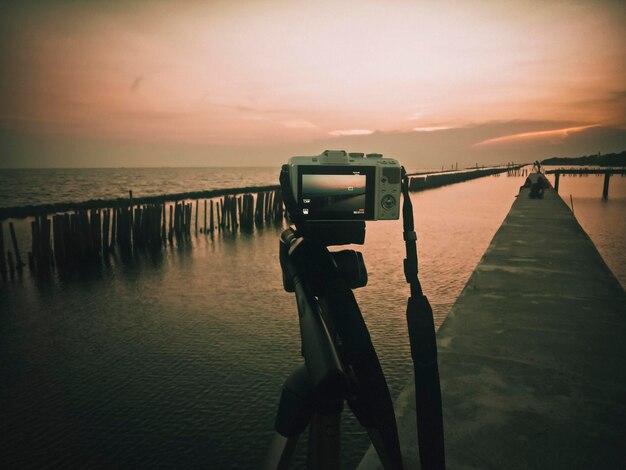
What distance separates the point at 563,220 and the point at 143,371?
1245 centimetres

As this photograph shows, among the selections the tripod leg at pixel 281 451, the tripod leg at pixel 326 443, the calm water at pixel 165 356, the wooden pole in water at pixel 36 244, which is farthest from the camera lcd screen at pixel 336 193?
the wooden pole in water at pixel 36 244

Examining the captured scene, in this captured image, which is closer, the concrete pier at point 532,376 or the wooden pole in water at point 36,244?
the concrete pier at point 532,376

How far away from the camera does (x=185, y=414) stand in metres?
3.79

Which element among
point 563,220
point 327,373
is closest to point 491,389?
point 327,373

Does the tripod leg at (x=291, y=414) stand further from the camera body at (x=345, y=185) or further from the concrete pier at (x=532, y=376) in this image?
the concrete pier at (x=532, y=376)

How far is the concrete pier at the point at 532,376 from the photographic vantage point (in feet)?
7.47

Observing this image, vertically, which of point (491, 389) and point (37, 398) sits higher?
point (491, 389)

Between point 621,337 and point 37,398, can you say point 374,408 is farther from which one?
point 37,398

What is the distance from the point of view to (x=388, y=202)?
5.71ft

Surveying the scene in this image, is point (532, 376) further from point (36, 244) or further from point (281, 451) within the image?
point (36, 244)

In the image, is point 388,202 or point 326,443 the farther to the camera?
point 388,202

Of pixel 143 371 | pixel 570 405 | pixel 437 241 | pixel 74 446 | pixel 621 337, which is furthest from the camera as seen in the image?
pixel 437 241

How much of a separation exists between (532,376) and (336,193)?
2495 mm

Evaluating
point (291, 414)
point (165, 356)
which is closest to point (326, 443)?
point (291, 414)
